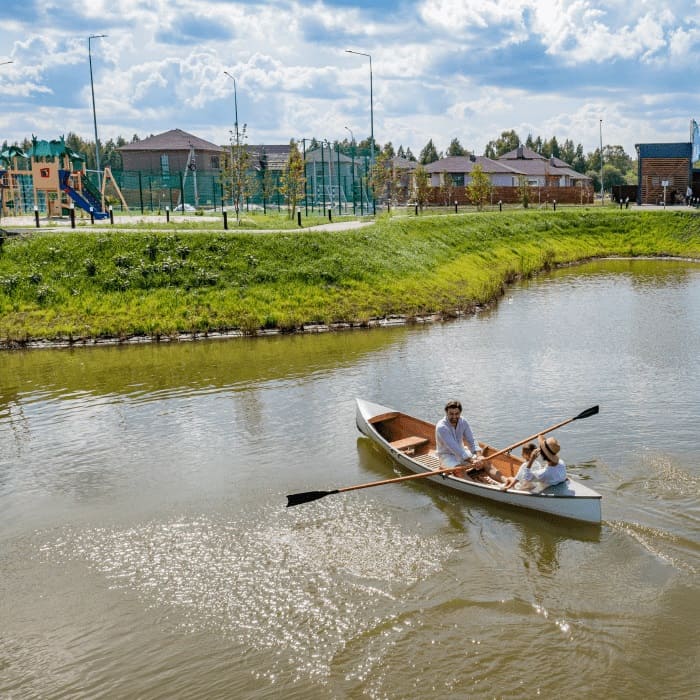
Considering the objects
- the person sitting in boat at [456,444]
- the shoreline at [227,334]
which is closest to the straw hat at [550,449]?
Answer: the person sitting in boat at [456,444]

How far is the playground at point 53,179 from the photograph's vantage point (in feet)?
167

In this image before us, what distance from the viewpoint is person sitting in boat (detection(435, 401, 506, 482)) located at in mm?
14289

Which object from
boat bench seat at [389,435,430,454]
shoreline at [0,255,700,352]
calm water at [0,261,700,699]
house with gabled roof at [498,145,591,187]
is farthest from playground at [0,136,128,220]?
house with gabled roof at [498,145,591,187]

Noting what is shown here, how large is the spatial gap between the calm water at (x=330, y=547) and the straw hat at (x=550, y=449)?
1.09 meters

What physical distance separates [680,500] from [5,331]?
2420 cm

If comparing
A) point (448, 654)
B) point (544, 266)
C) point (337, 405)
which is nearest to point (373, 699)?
point (448, 654)

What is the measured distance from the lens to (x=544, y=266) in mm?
47844

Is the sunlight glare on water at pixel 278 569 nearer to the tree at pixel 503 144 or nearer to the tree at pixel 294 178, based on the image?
the tree at pixel 294 178

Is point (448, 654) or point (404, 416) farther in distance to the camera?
point (404, 416)

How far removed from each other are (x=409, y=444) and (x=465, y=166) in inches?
3102

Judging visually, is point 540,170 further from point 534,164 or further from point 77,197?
point 77,197

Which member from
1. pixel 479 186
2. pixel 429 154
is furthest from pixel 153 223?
pixel 429 154

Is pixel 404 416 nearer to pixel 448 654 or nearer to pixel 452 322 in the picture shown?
pixel 448 654

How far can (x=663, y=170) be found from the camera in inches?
2832
